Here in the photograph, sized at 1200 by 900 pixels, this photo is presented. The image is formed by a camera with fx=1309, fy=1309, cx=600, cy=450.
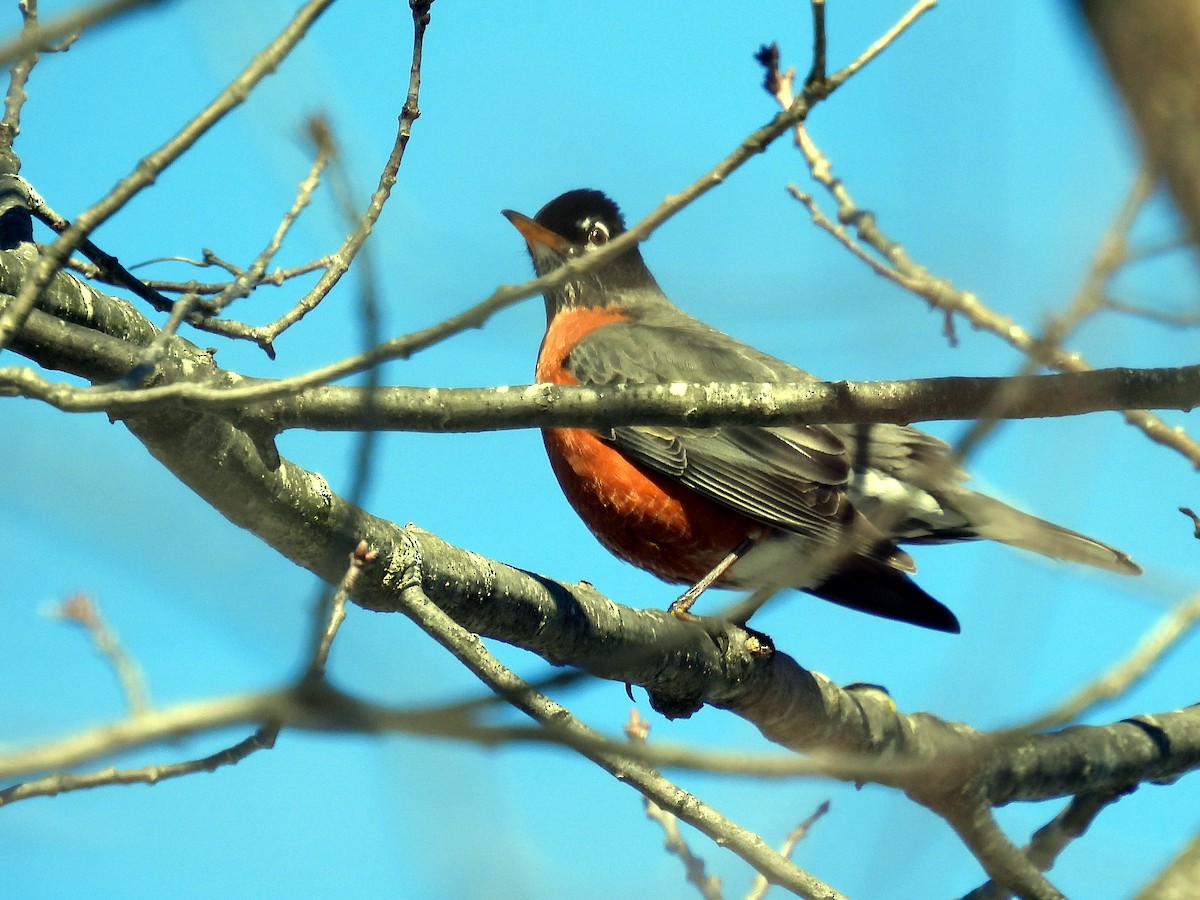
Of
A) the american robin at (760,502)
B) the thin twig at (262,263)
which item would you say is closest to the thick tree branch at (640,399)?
the thin twig at (262,263)

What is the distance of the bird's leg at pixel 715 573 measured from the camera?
5047 mm

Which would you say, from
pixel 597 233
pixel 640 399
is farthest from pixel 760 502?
Answer: pixel 640 399

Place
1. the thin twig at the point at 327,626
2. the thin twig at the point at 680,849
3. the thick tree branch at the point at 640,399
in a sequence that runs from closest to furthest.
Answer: the thin twig at the point at 327,626
the thick tree branch at the point at 640,399
the thin twig at the point at 680,849

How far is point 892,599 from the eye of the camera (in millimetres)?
5199

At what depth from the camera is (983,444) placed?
1459 mm

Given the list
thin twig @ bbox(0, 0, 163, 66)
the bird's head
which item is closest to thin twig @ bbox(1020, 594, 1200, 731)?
thin twig @ bbox(0, 0, 163, 66)

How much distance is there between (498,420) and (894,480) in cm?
305

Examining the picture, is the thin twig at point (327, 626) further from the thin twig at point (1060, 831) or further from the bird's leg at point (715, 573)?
the bird's leg at point (715, 573)

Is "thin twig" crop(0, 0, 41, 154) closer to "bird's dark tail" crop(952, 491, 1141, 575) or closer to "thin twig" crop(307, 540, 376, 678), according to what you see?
"thin twig" crop(307, 540, 376, 678)

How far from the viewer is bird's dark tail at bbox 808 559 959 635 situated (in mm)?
5156

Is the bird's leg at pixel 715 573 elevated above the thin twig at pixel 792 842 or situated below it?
above

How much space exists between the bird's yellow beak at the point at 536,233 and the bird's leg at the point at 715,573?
6.51ft

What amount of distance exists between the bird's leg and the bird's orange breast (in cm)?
3

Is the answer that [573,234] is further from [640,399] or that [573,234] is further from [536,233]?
[640,399]
